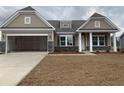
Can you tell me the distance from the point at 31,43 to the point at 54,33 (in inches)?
162

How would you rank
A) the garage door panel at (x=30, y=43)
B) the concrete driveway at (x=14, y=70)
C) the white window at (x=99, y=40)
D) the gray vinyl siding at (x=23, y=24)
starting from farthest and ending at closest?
1. the garage door panel at (x=30, y=43)
2. the white window at (x=99, y=40)
3. the gray vinyl siding at (x=23, y=24)
4. the concrete driveway at (x=14, y=70)

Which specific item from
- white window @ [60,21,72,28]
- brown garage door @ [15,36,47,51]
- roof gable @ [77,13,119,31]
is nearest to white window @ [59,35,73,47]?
white window @ [60,21,72,28]

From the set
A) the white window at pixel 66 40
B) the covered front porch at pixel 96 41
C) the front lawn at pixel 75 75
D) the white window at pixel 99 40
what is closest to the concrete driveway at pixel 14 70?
the front lawn at pixel 75 75

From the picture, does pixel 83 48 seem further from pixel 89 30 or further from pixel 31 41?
pixel 31 41

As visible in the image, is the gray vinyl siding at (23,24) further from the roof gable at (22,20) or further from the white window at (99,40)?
the white window at (99,40)

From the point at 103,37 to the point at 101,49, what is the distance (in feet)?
6.44

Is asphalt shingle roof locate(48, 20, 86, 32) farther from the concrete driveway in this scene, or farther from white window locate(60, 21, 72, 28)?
the concrete driveway

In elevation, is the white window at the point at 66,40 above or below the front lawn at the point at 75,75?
above

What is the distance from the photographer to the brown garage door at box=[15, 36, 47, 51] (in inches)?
1320

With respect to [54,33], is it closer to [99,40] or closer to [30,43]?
[30,43]

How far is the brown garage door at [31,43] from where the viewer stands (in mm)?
33531

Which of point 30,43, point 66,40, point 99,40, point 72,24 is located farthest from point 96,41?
point 30,43

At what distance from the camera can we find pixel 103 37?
3297 cm
